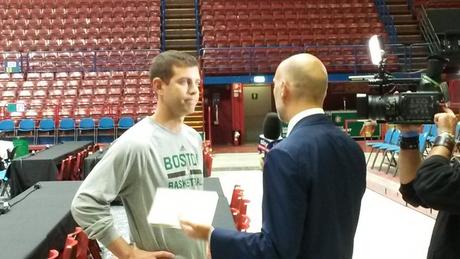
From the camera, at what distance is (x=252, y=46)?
1519 centimetres

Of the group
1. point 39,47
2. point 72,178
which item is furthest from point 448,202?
point 39,47

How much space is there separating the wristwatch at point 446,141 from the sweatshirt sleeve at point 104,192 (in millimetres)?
1082

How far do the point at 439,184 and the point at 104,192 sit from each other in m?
1.13

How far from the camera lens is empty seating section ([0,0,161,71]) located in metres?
14.5

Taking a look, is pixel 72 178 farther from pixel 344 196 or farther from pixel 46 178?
pixel 344 196

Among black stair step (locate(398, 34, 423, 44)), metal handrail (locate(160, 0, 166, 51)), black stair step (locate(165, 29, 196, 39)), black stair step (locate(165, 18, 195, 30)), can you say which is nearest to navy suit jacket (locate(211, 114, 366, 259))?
metal handrail (locate(160, 0, 166, 51))

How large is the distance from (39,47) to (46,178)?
29.8 feet

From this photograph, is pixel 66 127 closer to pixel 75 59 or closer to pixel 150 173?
pixel 75 59

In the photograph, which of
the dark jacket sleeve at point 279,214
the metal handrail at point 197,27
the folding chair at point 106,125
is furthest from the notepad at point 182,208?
the metal handrail at point 197,27

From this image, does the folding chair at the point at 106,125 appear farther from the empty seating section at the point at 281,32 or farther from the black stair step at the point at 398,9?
the black stair step at the point at 398,9

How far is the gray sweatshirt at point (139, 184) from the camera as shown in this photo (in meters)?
1.74

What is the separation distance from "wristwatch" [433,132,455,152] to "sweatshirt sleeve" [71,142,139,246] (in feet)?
3.55

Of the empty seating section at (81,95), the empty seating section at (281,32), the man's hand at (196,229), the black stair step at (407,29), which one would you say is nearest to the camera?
the man's hand at (196,229)

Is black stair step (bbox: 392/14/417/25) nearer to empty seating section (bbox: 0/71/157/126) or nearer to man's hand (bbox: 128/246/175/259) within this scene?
empty seating section (bbox: 0/71/157/126)
